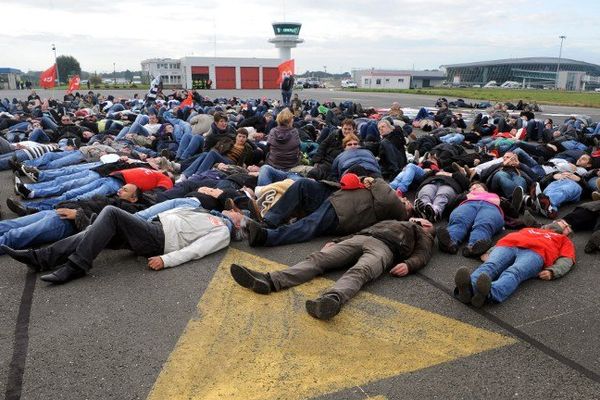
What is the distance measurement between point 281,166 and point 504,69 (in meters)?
150

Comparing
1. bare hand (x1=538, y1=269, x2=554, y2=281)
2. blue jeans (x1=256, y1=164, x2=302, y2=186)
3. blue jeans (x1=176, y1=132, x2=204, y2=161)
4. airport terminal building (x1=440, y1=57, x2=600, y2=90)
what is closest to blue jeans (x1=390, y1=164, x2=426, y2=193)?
blue jeans (x1=256, y1=164, x2=302, y2=186)

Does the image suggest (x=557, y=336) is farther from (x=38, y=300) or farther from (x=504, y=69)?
(x=504, y=69)

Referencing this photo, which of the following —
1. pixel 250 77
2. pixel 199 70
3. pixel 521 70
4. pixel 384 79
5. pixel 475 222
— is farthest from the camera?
pixel 521 70

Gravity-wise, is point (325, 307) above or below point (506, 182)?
below

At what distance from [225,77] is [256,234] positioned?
70.5 metres

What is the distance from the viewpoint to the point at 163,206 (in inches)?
225

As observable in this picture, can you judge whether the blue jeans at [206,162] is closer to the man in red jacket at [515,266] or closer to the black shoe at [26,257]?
the black shoe at [26,257]

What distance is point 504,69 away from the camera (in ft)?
455

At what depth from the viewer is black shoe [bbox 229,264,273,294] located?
171 inches

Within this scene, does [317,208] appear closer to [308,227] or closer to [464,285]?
[308,227]

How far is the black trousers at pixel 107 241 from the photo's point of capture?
4578 mm

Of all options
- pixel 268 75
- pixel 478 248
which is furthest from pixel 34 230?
pixel 268 75

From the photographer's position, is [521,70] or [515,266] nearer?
[515,266]

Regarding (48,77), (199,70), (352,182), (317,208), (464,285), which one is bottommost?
(464,285)
